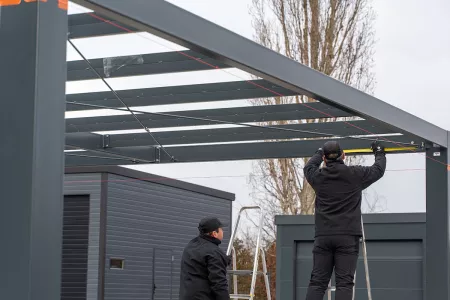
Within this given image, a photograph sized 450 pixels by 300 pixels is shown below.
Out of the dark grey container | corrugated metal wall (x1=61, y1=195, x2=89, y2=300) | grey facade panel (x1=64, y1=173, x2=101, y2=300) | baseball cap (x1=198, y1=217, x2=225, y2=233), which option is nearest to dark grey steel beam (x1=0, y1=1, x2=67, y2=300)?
baseball cap (x1=198, y1=217, x2=225, y2=233)

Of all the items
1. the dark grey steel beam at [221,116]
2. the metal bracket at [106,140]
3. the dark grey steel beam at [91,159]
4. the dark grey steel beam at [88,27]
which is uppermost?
the dark grey steel beam at [88,27]

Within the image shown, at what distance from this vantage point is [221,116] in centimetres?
923

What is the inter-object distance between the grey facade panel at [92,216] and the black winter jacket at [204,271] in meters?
11.5

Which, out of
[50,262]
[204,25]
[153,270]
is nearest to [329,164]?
[204,25]

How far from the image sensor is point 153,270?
20.7 m

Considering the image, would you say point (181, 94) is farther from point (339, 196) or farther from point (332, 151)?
point (339, 196)

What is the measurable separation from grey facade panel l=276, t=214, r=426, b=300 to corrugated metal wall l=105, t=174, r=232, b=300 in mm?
8758

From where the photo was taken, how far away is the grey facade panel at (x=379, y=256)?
991 centimetres

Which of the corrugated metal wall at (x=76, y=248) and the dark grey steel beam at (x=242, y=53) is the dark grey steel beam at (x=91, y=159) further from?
the corrugated metal wall at (x=76, y=248)

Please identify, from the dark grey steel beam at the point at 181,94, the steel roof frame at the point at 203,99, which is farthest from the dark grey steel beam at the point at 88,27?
the dark grey steel beam at the point at 181,94

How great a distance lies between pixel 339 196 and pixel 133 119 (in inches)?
134

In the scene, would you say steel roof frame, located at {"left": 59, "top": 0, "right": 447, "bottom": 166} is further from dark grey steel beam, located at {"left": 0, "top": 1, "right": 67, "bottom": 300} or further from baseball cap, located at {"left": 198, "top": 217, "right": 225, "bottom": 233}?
baseball cap, located at {"left": 198, "top": 217, "right": 225, "bottom": 233}

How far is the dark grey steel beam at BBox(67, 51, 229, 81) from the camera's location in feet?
23.4

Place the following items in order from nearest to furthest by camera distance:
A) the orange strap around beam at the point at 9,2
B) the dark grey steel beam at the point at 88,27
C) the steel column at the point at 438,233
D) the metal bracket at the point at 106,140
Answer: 1. the orange strap around beam at the point at 9,2
2. the dark grey steel beam at the point at 88,27
3. the steel column at the point at 438,233
4. the metal bracket at the point at 106,140
